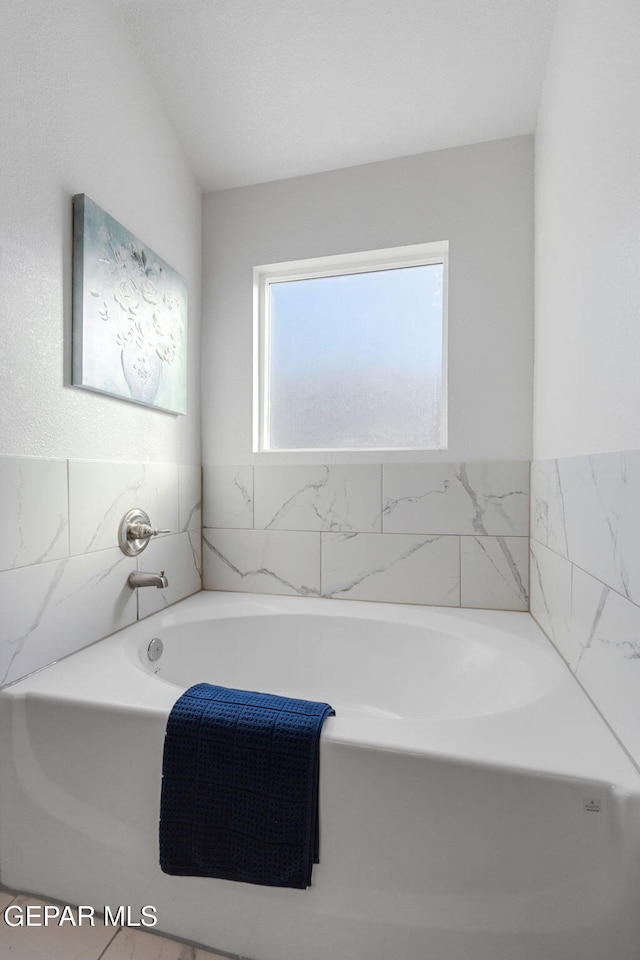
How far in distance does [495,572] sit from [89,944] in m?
1.54

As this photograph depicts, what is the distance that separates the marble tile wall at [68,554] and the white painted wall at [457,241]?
23.2 inches

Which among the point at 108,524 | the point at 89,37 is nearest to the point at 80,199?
the point at 89,37

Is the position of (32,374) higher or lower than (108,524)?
higher

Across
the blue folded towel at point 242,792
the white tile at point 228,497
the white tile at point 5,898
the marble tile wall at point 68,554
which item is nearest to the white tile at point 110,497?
the marble tile wall at point 68,554

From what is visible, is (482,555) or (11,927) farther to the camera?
(482,555)

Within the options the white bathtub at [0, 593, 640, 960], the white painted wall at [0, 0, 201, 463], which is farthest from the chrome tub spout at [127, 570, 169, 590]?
the white painted wall at [0, 0, 201, 463]

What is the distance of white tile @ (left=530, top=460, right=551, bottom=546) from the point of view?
1.52 metres

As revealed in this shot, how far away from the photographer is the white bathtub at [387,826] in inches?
30.9

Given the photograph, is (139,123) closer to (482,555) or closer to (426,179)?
(426,179)

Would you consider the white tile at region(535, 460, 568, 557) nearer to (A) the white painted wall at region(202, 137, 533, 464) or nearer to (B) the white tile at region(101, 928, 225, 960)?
(A) the white painted wall at region(202, 137, 533, 464)

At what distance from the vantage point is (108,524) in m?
1.50

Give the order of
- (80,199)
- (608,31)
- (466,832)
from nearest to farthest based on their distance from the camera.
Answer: (466,832)
(608,31)
(80,199)

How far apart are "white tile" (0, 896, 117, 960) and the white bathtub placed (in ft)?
0.15

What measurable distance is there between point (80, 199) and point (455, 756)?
1655mm
